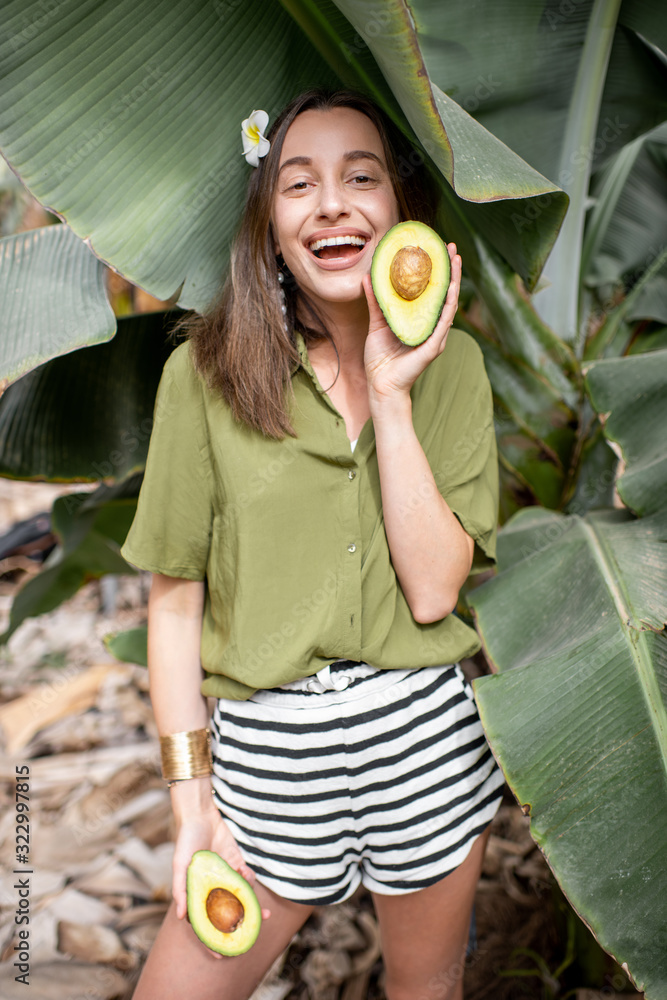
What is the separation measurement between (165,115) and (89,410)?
0.63 metres

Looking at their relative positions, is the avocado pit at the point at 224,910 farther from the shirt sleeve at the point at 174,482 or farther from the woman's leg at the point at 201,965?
the shirt sleeve at the point at 174,482

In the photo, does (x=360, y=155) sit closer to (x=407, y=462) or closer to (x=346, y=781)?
(x=407, y=462)

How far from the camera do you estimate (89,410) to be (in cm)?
150

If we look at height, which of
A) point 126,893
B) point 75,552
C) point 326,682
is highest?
point 326,682

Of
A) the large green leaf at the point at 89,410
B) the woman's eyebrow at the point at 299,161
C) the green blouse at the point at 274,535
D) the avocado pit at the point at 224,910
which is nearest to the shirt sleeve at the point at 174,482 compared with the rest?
the green blouse at the point at 274,535

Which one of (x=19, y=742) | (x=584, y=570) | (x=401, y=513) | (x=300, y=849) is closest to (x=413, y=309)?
(x=401, y=513)

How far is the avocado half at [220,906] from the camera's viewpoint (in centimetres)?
91

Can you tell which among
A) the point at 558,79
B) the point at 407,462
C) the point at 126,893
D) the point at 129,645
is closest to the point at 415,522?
the point at 407,462

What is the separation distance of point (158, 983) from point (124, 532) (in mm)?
1042

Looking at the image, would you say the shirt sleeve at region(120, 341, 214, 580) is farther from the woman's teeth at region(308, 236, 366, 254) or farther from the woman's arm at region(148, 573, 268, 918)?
the woman's teeth at region(308, 236, 366, 254)

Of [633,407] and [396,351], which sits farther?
[633,407]

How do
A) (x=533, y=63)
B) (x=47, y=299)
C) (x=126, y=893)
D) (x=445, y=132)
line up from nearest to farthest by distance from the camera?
(x=445, y=132) → (x=47, y=299) → (x=533, y=63) → (x=126, y=893)

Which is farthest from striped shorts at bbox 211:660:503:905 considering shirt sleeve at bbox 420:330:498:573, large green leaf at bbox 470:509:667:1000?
shirt sleeve at bbox 420:330:498:573

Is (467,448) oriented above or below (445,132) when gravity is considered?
below
